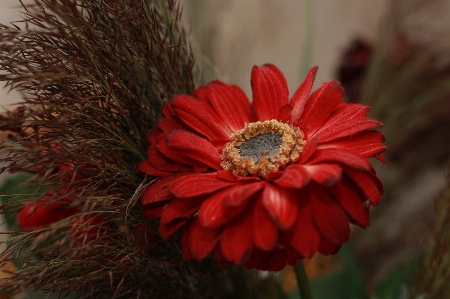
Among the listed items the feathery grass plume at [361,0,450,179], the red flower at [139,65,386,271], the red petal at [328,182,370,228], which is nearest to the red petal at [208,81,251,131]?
the red flower at [139,65,386,271]

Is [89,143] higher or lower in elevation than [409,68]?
lower

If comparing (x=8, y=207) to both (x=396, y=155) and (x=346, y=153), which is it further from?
(x=396, y=155)

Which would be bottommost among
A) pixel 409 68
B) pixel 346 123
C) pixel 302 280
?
pixel 302 280

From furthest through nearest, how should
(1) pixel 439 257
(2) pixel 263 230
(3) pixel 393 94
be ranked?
(3) pixel 393 94 < (1) pixel 439 257 < (2) pixel 263 230

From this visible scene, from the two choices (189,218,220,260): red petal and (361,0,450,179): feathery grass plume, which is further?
(361,0,450,179): feathery grass plume

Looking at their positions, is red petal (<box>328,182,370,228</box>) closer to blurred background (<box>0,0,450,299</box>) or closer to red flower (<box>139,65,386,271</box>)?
red flower (<box>139,65,386,271</box>)

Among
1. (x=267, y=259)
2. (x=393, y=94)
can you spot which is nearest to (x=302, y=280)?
(x=267, y=259)

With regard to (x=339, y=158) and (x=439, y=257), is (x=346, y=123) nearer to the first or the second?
(x=339, y=158)

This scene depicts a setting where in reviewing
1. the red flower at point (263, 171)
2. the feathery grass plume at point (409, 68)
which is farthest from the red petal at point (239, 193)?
the feathery grass plume at point (409, 68)
